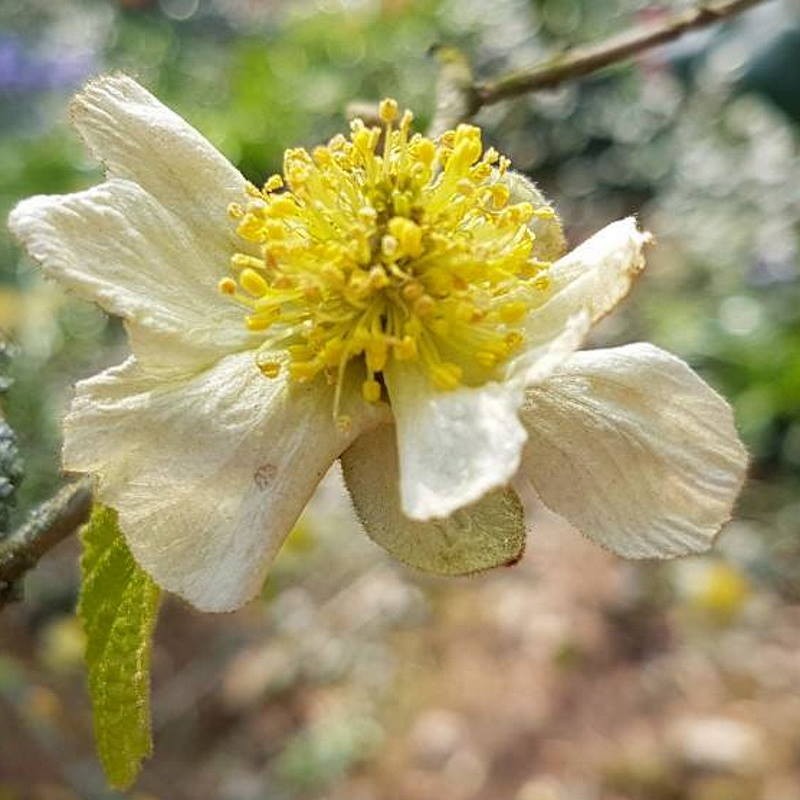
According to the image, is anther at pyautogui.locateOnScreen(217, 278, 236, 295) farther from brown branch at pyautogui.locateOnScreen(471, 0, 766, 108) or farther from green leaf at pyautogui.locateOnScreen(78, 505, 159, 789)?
brown branch at pyautogui.locateOnScreen(471, 0, 766, 108)

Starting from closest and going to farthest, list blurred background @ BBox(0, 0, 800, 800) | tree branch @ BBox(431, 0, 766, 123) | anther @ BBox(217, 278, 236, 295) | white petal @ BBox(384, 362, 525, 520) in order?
white petal @ BBox(384, 362, 525, 520), anther @ BBox(217, 278, 236, 295), tree branch @ BBox(431, 0, 766, 123), blurred background @ BBox(0, 0, 800, 800)

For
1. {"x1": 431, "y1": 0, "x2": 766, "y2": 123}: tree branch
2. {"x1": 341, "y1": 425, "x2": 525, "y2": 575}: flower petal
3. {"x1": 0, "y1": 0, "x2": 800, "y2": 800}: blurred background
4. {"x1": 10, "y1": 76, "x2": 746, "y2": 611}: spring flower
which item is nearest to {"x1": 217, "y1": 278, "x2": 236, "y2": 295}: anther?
{"x1": 10, "y1": 76, "x2": 746, "y2": 611}: spring flower

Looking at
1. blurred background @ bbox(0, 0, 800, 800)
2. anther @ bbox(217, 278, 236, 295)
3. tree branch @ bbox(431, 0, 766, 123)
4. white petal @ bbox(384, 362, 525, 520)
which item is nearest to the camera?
white petal @ bbox(384, 362, 525, 520)

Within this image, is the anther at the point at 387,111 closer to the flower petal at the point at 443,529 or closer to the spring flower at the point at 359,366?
the spring flower at the point at 359,366

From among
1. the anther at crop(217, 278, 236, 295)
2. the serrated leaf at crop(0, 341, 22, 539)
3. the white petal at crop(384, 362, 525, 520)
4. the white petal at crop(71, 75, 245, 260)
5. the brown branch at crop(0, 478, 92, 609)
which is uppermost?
the white petal at crop(71, 75, 245, 260)

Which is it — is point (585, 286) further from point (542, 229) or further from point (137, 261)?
point (137, 261)

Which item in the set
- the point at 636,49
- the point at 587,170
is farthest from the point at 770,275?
the point at 636,49
